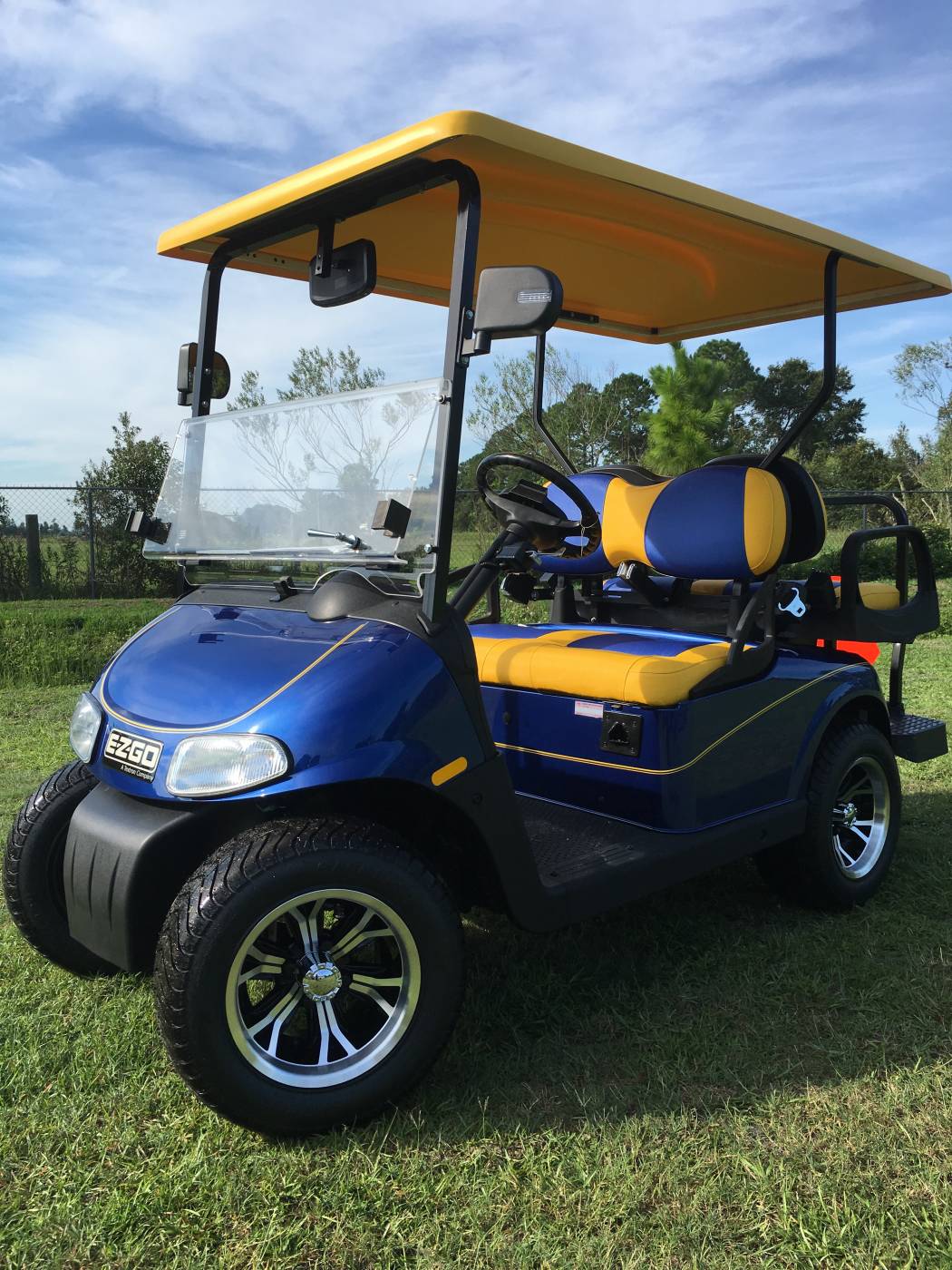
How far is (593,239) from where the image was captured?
3264 mm

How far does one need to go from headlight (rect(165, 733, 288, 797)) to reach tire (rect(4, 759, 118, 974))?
60 cm

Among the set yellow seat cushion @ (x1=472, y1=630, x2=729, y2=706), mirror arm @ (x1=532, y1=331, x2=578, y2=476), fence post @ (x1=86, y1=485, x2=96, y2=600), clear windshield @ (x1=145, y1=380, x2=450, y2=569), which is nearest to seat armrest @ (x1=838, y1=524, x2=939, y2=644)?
yellow seat cushion @ (x1=472, y1=630, x2=729, y2=706)

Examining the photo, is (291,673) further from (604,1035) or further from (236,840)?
(604,1035)

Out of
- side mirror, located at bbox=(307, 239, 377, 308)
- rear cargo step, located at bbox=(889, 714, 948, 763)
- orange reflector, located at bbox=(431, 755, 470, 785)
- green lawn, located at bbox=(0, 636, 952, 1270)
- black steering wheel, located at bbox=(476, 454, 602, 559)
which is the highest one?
side mirror, located at bbox=(307, 239, 377, 308)

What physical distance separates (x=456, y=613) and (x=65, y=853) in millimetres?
1033

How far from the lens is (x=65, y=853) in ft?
7.60

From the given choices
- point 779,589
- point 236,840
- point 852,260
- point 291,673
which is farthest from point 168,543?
point 852,260

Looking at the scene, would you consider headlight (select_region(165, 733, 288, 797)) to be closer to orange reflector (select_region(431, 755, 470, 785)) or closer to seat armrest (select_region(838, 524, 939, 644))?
orange reflector (select_region(431, 755, 470, 785))

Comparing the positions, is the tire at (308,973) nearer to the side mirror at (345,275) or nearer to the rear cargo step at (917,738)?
the side mirror at (345,275)

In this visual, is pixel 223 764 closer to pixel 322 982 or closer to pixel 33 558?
pixel 322 982

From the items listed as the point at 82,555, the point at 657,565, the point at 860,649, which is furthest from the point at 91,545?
the point at 657,565

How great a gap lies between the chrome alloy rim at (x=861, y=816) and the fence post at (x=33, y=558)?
9.29m

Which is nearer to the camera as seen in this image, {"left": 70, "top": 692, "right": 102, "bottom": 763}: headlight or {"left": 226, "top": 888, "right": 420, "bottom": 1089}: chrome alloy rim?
{"left": 226, "top": 888, "right": 420, "bottom": 1089}: chrome alloy rim

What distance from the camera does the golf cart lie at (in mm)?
2092
